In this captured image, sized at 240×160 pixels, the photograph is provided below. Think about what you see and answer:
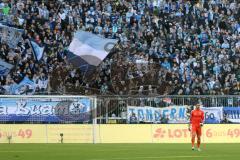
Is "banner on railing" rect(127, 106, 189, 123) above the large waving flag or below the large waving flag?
below

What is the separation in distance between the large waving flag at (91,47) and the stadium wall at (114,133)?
646 cm

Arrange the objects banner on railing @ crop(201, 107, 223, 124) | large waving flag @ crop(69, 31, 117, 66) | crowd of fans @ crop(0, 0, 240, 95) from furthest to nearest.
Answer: large waving flag @ crop(69, 31, 117, 66), crowd of fans @ crop(0, 0, 240, 95), banner on railing @ crop(201, 107, 223, 124)

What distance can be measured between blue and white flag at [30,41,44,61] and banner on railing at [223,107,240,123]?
12.1 meters

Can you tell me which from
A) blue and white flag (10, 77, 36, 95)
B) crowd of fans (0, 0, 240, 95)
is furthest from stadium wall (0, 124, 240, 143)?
blue and white flag (10, 77, 36, 95)

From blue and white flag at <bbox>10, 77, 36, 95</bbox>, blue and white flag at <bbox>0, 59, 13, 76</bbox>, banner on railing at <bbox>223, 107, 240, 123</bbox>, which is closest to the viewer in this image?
banner on railing at <bbox>223, 107, 240, 123</bbox>

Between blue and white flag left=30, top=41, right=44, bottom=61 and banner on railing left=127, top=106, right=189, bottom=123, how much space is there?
314 inches

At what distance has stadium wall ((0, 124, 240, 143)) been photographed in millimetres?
37312

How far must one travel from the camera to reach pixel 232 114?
125 feet

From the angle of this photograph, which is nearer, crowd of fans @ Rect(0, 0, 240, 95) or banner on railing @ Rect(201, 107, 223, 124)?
banner on railing @ Rect(201, 107, 223, 124)

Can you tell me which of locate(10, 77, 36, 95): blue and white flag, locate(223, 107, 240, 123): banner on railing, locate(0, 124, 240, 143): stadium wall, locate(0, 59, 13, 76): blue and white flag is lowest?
locate(0, 124, 240, 143): stadium wall

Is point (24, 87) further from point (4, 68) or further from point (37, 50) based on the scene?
point (37, 50)

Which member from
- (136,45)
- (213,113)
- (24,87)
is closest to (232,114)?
(213,113)

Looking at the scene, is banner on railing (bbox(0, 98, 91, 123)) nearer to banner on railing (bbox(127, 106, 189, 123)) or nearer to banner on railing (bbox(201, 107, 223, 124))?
banner on railing (bbox(127, 106, 189, 123))

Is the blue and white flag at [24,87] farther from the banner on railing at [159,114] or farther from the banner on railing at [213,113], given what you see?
the banner on railing at [213,113]
